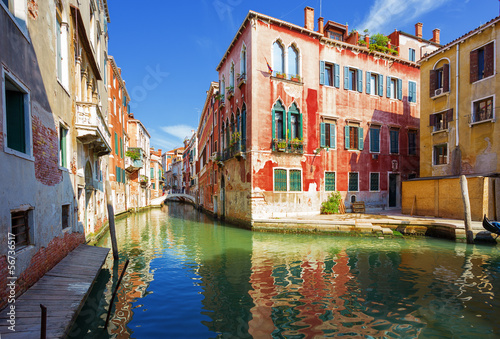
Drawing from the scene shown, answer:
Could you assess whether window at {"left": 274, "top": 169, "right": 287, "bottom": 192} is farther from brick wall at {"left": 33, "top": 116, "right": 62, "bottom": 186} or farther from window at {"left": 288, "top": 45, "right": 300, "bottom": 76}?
brick wall at {"left": 33, "top": 116, "right": 62, "bottom": 186}

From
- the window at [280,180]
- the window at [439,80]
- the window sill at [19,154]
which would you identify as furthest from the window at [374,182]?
the window sill at [19,154]

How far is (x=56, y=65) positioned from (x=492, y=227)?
15.1m

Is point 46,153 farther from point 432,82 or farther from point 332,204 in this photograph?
point 432,82

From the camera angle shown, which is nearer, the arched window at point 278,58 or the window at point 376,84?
the arched window at point 278,58

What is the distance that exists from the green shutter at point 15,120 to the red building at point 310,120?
10.9 m

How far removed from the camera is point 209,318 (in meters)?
4.79

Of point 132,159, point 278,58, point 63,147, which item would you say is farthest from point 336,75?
point 132,159

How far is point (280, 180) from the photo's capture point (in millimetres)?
15500

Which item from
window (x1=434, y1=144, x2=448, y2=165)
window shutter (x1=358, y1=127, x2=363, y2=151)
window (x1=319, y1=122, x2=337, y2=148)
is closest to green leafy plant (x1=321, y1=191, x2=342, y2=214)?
window (x1=319, y1=122, x2=337, y2=148)

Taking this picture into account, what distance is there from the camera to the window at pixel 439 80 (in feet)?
51.1

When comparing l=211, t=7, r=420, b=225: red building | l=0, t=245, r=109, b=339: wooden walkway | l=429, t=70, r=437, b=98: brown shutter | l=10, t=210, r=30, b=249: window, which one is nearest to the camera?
l=0, t=245, r=109, b=339: wooden walkway

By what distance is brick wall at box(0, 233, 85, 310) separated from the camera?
12.3 feet

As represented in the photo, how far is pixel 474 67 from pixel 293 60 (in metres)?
9.38

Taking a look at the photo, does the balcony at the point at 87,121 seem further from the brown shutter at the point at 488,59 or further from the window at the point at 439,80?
the brown shutter at the point at 488,59
